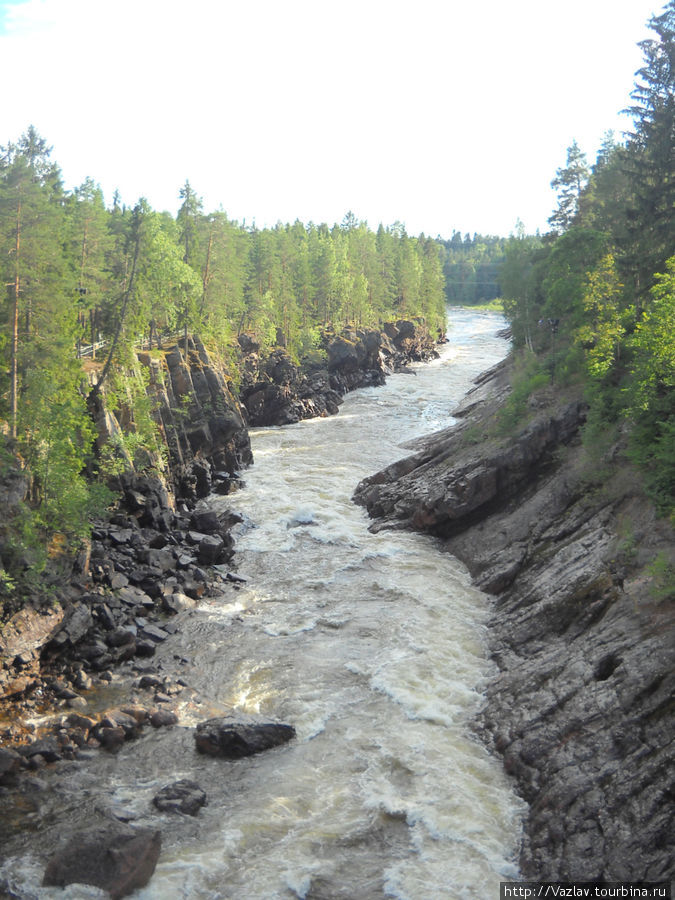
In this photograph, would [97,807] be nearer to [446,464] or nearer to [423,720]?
[423,720]

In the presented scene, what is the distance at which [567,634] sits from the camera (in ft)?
70.8

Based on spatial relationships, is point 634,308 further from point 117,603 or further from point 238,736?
point 117,603

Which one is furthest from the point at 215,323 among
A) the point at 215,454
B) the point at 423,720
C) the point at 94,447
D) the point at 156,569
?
the point at 423,720

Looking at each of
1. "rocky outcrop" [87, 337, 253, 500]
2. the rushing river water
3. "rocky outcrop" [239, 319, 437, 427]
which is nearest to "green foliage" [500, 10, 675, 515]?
the rushing river water

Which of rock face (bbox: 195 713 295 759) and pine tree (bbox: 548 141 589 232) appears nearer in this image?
rock face (bbox: 195 713 295 759)

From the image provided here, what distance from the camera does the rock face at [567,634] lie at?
1420 cm

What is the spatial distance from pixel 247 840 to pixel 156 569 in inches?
613

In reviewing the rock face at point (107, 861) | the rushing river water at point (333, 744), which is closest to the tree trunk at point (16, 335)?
the rushing river water at point (333, 744)

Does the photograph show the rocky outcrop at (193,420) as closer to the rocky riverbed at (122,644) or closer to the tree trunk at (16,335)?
the rocky riverbed at (122,644)

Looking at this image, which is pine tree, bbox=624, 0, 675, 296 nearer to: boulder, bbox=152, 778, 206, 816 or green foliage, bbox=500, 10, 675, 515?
green foliage, bbox=500, 10, 675, 515

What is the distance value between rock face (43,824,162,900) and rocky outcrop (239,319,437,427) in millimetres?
51438

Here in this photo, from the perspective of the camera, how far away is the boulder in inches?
631

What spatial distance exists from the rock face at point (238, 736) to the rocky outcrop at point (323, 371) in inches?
1836

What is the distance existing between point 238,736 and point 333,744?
2721 millimetres
